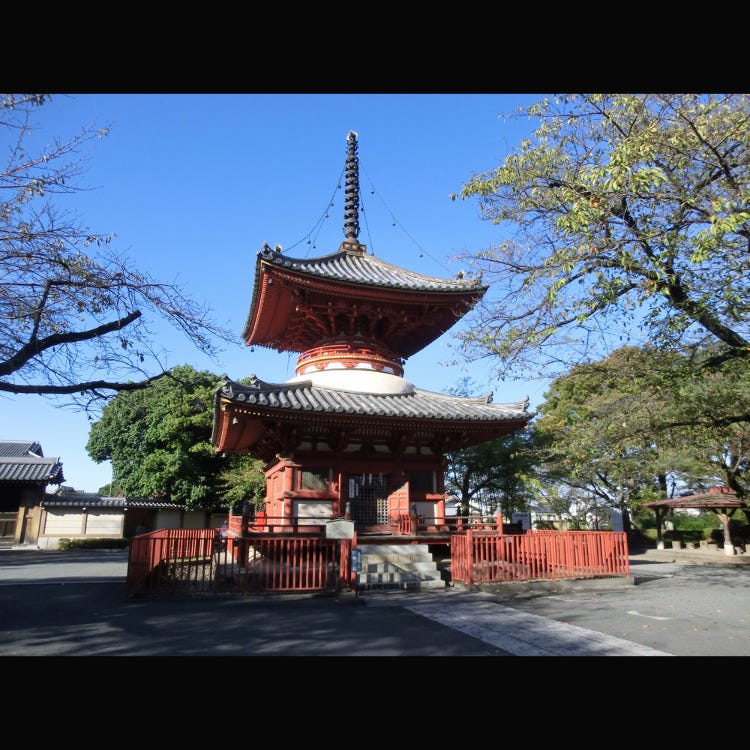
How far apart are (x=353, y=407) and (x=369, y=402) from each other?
87 centimetres

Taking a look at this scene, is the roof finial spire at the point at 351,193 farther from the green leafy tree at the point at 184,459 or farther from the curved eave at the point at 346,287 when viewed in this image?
the green leafy tree at the point at 184,459

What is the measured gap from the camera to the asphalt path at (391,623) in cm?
668

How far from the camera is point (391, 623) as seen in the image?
8.41 m

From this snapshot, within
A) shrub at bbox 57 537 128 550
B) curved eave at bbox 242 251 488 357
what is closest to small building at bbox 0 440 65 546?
shrub at bbox 57 537 128 550

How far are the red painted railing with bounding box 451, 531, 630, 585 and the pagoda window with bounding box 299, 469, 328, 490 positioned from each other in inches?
147

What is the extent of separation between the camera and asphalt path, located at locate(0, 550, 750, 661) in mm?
6684

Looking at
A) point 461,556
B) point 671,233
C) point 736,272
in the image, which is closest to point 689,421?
point 736,272

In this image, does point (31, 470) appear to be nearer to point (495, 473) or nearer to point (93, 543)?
point (93, 543)

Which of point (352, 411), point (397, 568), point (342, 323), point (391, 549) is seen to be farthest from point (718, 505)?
point (352, 411)

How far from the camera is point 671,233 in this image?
24.3 ft

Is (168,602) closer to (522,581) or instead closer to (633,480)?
(522,581)

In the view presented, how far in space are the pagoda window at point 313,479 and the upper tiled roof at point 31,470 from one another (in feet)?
78.3

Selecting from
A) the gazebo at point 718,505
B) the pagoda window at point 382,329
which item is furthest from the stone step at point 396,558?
the gazebo at point 718,505
